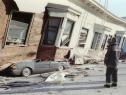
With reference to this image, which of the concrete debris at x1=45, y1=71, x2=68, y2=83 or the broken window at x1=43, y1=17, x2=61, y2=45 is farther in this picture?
the broken window at x1=43, y1=17, x2=61, y2=45

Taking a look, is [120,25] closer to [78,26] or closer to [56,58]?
[78,26]

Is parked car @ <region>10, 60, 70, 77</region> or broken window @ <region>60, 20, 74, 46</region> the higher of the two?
broken window @ <region>60, 20, 74, 46</region>

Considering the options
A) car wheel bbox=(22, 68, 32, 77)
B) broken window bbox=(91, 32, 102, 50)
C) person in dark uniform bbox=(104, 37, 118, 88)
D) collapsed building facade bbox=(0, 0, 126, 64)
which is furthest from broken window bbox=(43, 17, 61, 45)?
broken window bbox=(91, 32, 102, 50)

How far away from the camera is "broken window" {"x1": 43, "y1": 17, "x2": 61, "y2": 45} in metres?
21.9

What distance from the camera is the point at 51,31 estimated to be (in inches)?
873

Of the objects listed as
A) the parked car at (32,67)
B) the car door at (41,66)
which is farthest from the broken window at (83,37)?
the car door at (41,66)

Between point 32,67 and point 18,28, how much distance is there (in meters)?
2.33

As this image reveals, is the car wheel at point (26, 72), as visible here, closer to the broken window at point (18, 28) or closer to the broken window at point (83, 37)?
the broken window at point (18, 28)

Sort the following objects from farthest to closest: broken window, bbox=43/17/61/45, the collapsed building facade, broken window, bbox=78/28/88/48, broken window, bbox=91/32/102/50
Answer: broken window, bbox=91/32/102/50 → broken window, bbox=78/28/88/48 → broken window, bbox=43/17/61/45 → the collapsed building facade

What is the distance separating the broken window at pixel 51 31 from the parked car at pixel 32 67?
2.11 m

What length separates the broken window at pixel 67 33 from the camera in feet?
76.1

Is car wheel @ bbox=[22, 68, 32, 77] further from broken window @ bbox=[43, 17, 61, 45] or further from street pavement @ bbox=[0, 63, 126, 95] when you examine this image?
broken window @ bbox=[43, 17, 61, 45]

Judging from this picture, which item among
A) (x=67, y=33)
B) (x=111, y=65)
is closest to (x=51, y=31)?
(x=67, y=33)

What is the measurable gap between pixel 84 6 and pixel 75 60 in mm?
4354
